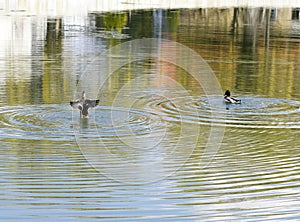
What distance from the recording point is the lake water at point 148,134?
10.4 metres

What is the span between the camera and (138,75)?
2362 centimetres

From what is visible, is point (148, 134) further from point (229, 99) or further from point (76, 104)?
point (229, 99)

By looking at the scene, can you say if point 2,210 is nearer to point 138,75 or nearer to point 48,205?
point 48,205

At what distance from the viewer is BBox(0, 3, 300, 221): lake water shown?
10383 millimetres

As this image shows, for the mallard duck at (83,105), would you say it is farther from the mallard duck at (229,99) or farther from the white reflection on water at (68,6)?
the white reflection on water at (68,6)

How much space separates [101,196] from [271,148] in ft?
13.6

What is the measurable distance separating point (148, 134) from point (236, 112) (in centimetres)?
336

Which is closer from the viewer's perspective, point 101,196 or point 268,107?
point 101,196

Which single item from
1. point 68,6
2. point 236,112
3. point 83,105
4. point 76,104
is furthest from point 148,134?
point 68,6

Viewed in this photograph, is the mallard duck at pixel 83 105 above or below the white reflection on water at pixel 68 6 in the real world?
below

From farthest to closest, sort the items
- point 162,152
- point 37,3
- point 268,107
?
point 37,3, point 268,107, point 162,152

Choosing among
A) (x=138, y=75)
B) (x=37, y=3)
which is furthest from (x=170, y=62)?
(x=37, y=3)

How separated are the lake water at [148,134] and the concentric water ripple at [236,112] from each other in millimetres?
21

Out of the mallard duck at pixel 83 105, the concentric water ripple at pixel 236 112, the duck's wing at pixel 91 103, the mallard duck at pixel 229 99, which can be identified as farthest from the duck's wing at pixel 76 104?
the mallard duck at pixel 229 99
